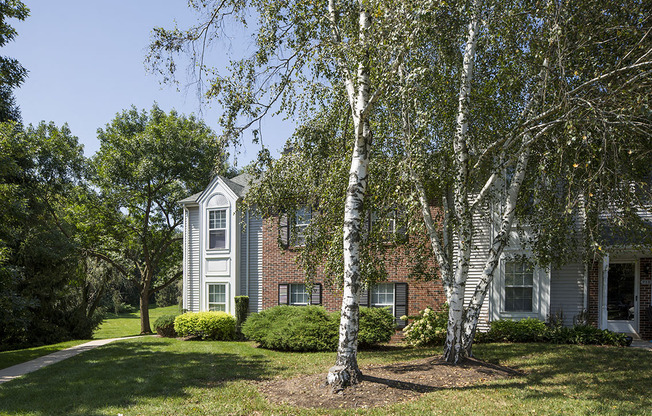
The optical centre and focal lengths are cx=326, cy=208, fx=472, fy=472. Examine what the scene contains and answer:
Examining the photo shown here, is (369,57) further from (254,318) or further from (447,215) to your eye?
(254,318)

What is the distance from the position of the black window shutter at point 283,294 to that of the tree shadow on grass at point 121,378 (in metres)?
3.89

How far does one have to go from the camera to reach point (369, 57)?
7.74m

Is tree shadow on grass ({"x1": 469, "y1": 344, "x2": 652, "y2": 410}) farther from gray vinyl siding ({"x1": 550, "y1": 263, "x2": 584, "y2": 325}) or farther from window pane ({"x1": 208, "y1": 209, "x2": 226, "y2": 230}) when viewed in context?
window pane ({"x1": 208, "y1": 209, "x2": 226, "y2": 230})

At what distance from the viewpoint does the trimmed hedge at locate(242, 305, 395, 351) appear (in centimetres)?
1340

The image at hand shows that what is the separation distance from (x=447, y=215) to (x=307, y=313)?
22.1 feet

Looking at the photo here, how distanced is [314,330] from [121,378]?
550 centimetres

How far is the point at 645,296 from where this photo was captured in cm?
1388

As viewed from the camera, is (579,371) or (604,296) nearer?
(579,371)

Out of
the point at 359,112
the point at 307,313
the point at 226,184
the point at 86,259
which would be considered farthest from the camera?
the point at 86,259

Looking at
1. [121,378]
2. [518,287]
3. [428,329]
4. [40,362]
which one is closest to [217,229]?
[40,362]

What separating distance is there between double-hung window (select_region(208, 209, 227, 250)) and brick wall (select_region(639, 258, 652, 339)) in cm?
1396

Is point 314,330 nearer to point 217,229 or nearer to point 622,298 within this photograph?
point 217,229

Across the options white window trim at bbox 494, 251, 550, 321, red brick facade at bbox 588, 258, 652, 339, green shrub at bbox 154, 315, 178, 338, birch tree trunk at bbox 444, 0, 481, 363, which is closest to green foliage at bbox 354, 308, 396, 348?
white window trim at bbox 494, 251, 550, 321

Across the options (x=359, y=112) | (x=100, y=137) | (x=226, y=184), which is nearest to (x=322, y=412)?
(x=359, y=112)
